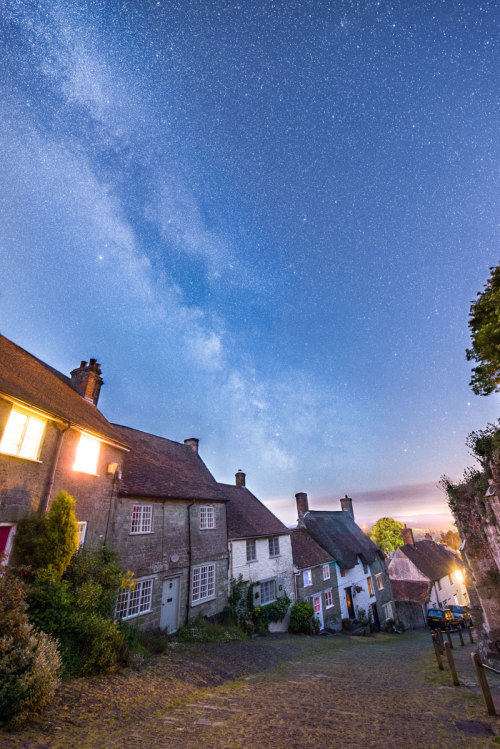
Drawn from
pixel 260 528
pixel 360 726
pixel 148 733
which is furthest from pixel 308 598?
pixel 148 733

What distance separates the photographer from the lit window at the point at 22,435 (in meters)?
9.77

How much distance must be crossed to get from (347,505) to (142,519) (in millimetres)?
32341

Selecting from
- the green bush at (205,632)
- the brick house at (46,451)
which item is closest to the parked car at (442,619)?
the green bush at (205,632)

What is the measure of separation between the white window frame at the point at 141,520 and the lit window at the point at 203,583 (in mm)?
4025

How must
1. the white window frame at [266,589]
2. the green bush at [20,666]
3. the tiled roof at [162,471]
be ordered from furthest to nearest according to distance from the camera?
the white window frame at [266,589] < the tiled roof at [162,471] < the green bush at [20,666]

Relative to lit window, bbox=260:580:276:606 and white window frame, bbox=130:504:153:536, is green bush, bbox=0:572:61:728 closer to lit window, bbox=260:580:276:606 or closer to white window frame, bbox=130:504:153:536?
white window frame, bbox=130:504:153:536

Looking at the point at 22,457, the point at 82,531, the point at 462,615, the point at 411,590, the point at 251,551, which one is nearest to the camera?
the point at 22,457

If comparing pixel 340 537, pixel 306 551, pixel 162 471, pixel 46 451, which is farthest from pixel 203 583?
pixel 340 537

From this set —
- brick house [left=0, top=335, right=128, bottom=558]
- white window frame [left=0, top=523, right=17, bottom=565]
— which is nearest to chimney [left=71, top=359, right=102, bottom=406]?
brick house [left=0, top=335, right=128, bottom=558]

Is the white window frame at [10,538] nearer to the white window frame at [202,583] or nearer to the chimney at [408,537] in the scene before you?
the white window frame at [202,583]

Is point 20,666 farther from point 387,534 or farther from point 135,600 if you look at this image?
point 387,534

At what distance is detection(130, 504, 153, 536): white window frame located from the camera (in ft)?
46.3

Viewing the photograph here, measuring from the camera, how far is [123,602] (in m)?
12.6

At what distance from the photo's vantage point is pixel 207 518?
1838cm
